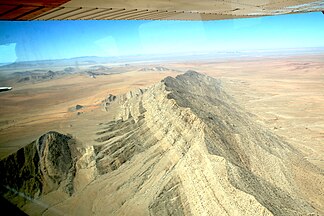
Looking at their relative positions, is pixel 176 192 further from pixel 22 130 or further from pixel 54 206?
pixel 22 130

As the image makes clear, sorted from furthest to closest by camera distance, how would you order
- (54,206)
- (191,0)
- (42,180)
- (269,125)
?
1. (269,125)
2. (42,180)
3. (54,206)
4. (191,0)

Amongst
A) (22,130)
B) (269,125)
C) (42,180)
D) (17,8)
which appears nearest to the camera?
(17,8)

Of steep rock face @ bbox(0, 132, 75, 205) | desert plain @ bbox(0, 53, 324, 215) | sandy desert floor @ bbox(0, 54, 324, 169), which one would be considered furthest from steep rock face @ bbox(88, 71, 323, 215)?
sandy desert floor @ bbox(0, 54, 324, 169)

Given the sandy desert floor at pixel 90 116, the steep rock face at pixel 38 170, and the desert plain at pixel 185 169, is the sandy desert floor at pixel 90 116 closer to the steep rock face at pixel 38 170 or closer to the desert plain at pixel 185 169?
the desert plain at pixel 185 169

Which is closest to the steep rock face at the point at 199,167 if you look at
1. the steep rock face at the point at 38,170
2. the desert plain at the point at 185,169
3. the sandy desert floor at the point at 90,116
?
the desert plain at the point at 185,169

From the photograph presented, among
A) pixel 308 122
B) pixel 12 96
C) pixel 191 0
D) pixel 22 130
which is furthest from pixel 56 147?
pixel 12 96

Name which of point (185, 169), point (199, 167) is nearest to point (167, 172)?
point (185, 169)

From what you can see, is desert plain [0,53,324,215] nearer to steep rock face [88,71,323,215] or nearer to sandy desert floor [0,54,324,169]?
steep rock face [88,71,323,215]
